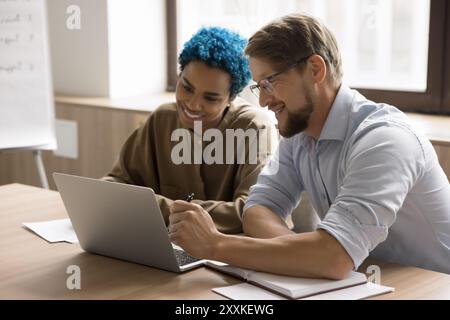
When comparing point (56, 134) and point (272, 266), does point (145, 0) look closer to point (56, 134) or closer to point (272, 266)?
point (56, 134)

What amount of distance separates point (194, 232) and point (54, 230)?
522 mm

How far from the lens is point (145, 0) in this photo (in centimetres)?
365

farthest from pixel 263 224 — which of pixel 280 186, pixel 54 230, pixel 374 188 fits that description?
pixel 54 230

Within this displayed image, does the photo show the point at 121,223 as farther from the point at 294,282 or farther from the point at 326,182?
the point at 326,182

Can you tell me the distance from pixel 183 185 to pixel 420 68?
3.96 ft

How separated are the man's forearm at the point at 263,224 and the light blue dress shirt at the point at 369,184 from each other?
5 centimetres

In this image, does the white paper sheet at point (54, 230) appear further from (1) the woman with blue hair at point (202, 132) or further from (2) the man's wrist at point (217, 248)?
(2) the man's wrist at point (217, 248)

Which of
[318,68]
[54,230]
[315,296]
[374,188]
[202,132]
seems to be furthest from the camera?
[202,132]

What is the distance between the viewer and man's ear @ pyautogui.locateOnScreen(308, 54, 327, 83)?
5.61 feet

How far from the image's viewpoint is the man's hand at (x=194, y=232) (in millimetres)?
1550

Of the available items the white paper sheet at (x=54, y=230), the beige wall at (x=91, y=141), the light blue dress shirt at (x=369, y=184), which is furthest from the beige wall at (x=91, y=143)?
the light blue dress shirt at (x=369, y=184)

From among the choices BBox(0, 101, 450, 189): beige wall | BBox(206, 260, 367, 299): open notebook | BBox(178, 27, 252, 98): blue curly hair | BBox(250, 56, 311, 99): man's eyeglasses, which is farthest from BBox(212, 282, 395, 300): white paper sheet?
BBox(0, 101, 450, 189): beige wall

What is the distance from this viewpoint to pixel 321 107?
5.79ft
